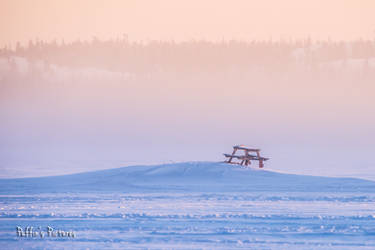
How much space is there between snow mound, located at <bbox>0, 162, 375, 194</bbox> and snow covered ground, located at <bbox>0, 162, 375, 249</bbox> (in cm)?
4

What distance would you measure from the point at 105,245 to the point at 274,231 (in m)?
3.60

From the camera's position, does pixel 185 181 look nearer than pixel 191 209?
No

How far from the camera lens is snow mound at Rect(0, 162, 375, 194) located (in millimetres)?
27203

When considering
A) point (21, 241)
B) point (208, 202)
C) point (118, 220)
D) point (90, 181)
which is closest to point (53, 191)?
point (90, 181)

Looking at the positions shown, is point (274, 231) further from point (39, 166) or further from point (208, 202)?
point (39, 166)

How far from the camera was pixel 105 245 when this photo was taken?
13836mm

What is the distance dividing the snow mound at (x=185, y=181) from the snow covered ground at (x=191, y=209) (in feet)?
0.12

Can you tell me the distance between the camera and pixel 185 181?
29328mm

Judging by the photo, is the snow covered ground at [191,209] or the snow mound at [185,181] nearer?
the snow covered ground at [191,209]

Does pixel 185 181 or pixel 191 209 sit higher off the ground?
pixel 191 209

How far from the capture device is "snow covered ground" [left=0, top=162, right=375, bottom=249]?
14453mm

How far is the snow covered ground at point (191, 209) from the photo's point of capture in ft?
47.4

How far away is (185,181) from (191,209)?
32.1 ft

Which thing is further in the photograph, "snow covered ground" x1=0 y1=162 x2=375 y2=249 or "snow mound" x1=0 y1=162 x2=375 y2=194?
"snow mound" x1=0 y1=162 x2=375 y2=194
